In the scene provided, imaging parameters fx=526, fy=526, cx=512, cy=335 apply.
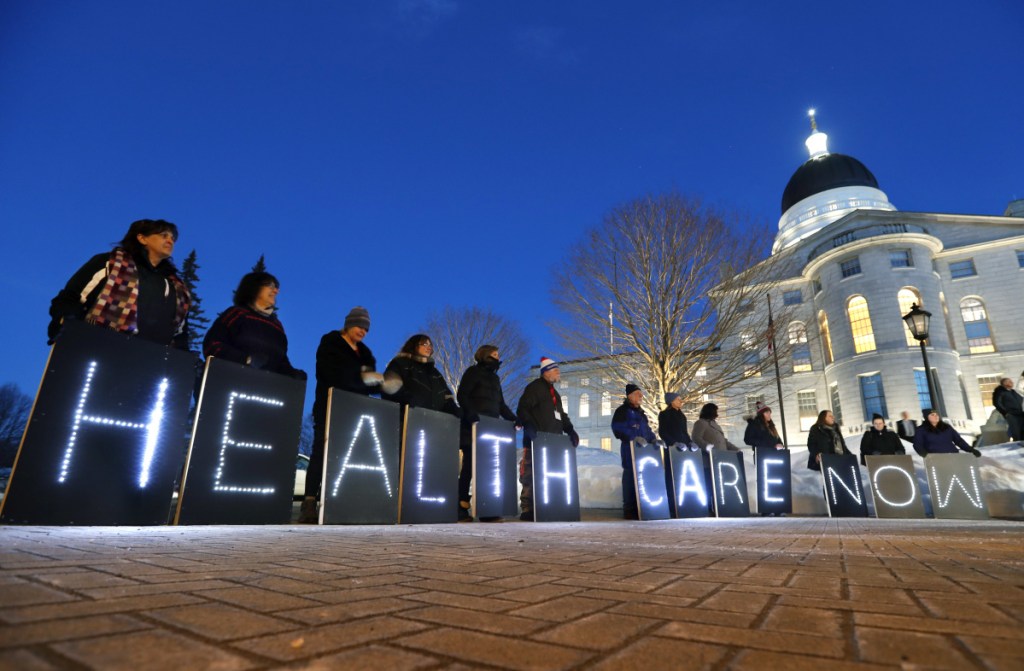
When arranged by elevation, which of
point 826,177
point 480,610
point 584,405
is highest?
point 826,177

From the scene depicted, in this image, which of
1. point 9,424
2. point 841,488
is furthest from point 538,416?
point 9,424

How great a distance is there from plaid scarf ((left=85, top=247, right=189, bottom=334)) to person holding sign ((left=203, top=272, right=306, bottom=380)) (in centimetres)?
64

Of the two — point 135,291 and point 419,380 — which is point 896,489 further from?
point 135,291

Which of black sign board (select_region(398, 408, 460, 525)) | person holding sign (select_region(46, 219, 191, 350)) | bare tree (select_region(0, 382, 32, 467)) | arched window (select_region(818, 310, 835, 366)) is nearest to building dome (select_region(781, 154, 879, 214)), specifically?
arched window (select_region(818, 310, 835, 366))

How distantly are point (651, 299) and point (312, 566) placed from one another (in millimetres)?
14003

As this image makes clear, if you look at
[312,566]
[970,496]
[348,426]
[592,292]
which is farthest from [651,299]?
[312,566]

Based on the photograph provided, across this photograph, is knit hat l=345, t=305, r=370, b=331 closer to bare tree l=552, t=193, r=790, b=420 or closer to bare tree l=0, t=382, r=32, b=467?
bare tree l=552, t=193, r=790, b=420

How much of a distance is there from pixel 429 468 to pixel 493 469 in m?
0.96

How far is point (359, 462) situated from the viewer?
16.8ft

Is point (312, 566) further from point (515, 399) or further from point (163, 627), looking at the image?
point (515, 399)

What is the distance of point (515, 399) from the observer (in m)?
27.8

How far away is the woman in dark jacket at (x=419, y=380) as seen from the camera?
21.3 ft

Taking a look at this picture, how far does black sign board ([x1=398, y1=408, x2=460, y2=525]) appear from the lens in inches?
216

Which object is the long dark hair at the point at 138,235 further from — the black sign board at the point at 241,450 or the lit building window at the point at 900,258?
the lit building window at the point at 900,258
